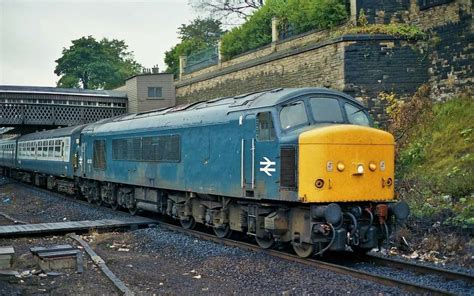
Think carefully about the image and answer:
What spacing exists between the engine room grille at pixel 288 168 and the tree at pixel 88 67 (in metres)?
60.5

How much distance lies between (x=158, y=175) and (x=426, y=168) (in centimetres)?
770

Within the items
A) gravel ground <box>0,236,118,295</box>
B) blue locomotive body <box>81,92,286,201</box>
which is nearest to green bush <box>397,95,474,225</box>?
blue locomotive body <box>81,92,286,201</box>

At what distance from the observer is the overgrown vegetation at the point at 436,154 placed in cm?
1402

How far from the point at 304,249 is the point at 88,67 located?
62.5m

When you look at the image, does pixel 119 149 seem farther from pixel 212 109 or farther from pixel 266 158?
pixel 266 158

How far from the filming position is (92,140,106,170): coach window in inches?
793

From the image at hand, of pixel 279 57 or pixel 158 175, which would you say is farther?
pixel 279 57

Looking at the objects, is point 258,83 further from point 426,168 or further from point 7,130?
point 7,130

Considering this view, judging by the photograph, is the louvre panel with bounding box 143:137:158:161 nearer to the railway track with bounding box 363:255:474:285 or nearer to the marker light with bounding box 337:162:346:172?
Result: the marker light with bounding box 337:162:346:172

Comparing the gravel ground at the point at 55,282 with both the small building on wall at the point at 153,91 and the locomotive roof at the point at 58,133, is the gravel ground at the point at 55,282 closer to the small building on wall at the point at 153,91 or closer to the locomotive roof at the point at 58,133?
the locomotive roof at the point at 58,133

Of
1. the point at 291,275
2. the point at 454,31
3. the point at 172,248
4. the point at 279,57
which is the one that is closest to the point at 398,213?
the point at 291,275

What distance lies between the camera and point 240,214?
39.7 ft

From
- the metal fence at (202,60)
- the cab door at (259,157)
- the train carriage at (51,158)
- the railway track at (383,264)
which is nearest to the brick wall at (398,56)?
the cab door at (259,157)

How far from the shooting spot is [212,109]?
517 inches
